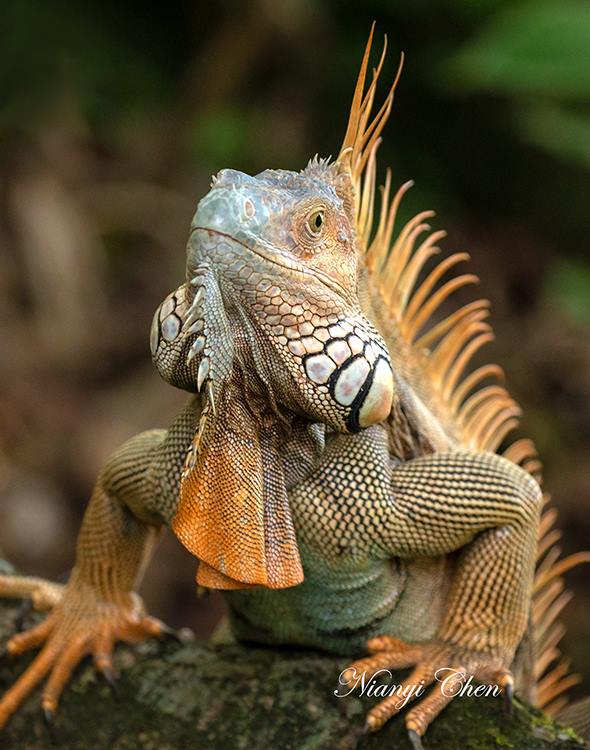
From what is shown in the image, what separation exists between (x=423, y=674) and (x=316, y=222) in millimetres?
1355

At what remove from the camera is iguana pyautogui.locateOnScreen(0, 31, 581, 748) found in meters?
2.73

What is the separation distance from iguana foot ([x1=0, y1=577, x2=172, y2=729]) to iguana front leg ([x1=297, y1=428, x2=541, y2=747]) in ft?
3.02

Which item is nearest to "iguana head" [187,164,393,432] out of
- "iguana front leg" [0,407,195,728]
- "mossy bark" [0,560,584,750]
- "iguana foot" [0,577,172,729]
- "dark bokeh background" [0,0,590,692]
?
"iguana front leg" [0,407,195,728]

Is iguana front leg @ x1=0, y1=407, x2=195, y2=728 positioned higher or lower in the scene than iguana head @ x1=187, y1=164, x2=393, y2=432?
lower

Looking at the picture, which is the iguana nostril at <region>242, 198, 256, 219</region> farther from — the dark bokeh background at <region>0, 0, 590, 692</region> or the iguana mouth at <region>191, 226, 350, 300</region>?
the dark bokeh background at <region>0, 0, 590, 692</region>

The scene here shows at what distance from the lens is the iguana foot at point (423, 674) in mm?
2902

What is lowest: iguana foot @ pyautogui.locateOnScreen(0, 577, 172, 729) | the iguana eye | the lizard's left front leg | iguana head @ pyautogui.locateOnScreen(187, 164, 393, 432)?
iguana foot @ pyautogui.locateOnScreen(0, 577, 172, 729)

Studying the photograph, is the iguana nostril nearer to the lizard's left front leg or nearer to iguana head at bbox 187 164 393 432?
iguana head at bbox 187 164 393 432

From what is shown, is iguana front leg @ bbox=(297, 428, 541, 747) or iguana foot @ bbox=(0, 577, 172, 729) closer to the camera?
iguana front leg @ bbox=(297, 428, 541, 747)

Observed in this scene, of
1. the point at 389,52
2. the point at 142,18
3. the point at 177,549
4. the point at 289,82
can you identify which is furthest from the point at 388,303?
the point at 142,18

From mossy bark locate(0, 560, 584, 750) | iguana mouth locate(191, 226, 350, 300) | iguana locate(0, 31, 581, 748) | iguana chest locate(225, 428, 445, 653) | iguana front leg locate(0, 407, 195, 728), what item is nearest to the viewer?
iguana mouth locate(191, 226, 350, 300)

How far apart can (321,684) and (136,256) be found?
6.26 meters

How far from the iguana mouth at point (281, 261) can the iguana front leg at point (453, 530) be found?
532 millimetres

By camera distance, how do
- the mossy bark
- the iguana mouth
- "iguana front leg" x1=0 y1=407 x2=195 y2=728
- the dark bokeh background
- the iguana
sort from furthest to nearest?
the dark bokeh background
"iguana front leg" x1=0 y1=407 x2=195 y2=728
the mossy bark
the iguana
the iguana mouth
